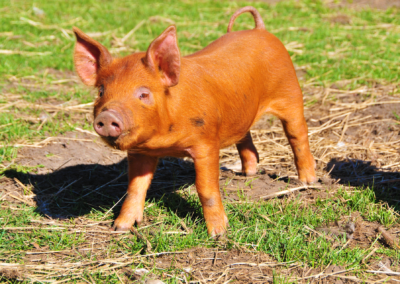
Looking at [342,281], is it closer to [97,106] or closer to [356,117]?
[97,106]

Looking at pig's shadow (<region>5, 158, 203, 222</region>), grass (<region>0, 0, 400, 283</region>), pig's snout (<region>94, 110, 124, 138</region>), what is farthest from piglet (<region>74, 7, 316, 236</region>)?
pig's shadow (<region>5, 158, 203, 222</region>)

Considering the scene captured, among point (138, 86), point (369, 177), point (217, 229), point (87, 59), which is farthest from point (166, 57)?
point (369, 177)

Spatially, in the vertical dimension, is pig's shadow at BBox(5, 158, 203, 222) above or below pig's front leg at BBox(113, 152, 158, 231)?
below

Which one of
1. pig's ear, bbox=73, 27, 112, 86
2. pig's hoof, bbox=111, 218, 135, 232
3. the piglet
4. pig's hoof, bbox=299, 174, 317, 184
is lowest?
pig's hoof, bbox=299, 174, 317, 184

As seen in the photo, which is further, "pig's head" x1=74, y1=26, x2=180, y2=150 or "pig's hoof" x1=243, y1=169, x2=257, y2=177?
"pig's hoof" x1=243, y1=169, x2=257, y2=177

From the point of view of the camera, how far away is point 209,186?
331cm

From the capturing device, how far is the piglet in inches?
113

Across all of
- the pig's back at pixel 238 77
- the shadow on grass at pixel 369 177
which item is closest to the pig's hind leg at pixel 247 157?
the pig's back at pixel 238 77

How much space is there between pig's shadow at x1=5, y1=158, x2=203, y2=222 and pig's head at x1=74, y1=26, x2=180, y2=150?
3.35ft

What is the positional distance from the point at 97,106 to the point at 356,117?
3504mm

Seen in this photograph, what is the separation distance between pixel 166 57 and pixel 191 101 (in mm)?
364

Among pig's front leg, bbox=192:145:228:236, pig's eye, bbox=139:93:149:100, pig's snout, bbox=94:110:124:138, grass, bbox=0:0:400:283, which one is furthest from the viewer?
pig's front leg, bbox=192:145:228:236

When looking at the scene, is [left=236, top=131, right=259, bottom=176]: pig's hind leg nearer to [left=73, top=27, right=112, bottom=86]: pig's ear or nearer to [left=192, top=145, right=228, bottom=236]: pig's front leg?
[left=192, top=145, right=228, bottom=236]: pig's front leg

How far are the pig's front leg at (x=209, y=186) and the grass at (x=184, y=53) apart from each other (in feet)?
0.32
